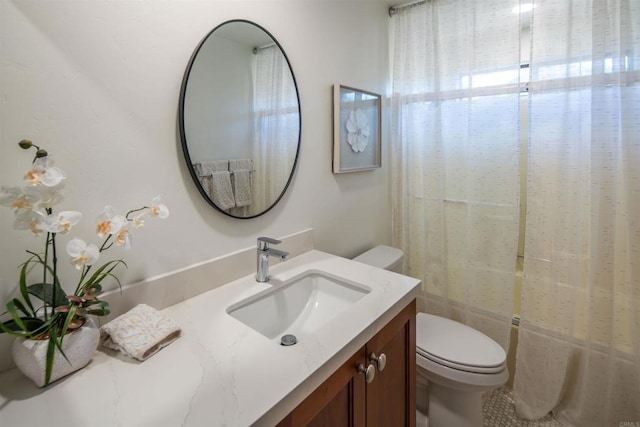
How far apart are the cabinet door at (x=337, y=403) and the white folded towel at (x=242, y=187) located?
670 millimetres

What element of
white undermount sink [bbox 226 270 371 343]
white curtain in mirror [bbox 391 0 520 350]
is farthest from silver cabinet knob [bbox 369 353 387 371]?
white curtain in mirror [bbox 391 0 520 350]

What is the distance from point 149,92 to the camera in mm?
900

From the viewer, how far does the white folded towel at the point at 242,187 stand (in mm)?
1146

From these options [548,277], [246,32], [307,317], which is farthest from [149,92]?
[548,277]

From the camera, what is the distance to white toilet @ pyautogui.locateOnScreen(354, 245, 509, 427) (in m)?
1.31

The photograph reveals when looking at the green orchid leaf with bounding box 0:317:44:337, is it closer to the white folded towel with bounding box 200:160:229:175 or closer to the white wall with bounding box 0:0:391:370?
the white wall with bounding box 0:0:391:370

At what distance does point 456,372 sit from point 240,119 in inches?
53.5

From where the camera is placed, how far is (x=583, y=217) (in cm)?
148

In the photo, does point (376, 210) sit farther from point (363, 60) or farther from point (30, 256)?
point (30, 256)

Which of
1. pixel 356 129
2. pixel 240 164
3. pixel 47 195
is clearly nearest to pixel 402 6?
pixel 356 129

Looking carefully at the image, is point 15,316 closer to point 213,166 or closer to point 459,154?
point 213,166

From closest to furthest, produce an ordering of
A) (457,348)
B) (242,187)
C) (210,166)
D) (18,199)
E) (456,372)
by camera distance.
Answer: (18,199)
(210,166)
(242,187)
(456,372)
(457,348)

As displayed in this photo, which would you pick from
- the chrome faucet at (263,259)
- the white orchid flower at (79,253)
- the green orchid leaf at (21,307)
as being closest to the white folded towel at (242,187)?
the chrome faucet at (263,259)

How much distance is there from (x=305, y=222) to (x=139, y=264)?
0.73 m
